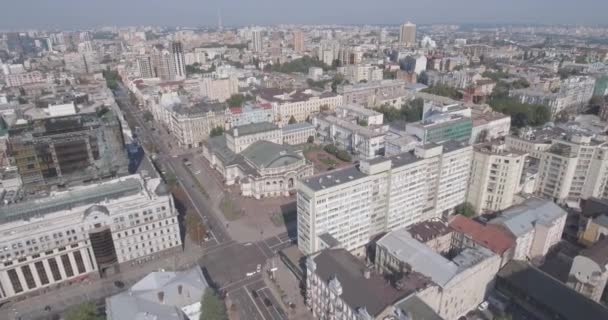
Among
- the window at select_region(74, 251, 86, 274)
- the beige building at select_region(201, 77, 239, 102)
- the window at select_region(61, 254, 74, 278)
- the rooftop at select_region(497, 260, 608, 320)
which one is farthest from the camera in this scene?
the beige building at select_region(201, 77, 239, 102)

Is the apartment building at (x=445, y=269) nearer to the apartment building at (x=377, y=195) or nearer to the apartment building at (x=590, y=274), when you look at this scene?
the apartment building at (x=377, y=195)

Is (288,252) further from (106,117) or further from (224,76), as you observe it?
(224,76)

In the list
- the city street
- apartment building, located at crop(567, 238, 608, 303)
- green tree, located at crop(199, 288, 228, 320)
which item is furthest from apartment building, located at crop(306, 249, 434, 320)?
apartment building, located at crop(567, 238, 608, 303)

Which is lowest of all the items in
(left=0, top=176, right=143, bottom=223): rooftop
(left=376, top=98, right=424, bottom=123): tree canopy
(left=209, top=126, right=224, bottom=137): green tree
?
(left=209, top=126, right=224, bottom=137): green tree

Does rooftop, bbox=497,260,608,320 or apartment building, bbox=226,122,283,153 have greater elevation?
apartment building, bbox=226,122,283,153

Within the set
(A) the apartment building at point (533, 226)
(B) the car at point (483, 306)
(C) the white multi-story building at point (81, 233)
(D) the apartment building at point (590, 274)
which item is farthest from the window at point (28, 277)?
(D) the apartment building at point (590, 274)

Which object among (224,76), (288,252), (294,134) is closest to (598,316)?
(288,252)

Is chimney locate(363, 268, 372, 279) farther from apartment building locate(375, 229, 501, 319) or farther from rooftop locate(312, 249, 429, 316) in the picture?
apartment building locate(375, 229, 501, 319)
